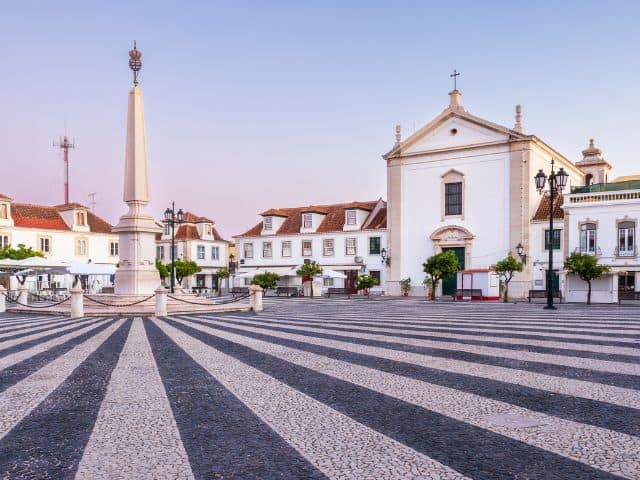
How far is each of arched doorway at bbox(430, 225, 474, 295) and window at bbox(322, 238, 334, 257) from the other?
10556 millimetres

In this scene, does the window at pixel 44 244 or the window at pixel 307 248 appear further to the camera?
the window at pixel 307 248

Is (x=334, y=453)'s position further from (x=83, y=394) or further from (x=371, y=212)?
(x=371, y=212)

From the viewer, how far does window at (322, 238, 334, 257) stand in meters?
49.4

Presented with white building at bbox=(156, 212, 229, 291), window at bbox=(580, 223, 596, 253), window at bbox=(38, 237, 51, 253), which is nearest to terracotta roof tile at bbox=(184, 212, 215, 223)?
white building at bbox=(156, 212, 229, 291)

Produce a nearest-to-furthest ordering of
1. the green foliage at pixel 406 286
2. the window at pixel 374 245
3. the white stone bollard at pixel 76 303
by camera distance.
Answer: the white stone bollard at pixel 76 303, the green foliage at pixel 406 286, the window at pixel 374 245

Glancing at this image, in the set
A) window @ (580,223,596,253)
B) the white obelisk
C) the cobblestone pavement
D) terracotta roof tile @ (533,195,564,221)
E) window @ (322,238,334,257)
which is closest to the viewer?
the cobblestone pavement

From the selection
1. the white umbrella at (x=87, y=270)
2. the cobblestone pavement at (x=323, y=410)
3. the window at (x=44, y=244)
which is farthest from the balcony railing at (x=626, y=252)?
the window at (x=44, y=244)

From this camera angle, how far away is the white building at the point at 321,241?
4709cm

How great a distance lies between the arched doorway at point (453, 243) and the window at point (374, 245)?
19.4ft

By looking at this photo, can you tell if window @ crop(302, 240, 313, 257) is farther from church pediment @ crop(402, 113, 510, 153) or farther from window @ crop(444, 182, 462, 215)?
window @ crop(444, 182, 462, 215)

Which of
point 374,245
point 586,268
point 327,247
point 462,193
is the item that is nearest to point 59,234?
point 327,247

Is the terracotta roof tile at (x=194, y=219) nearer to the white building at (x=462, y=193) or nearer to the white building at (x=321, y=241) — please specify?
the white building at (x=321, y=241)

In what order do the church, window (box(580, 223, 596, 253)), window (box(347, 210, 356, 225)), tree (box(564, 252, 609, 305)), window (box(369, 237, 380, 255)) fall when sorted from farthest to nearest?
window (box(347, 210, 356, 225)) → window (box(369, 237, 380, 255)) → the church → window (box(580, 223, 596, 253)) → tree (box(564, 252, 609, 305))

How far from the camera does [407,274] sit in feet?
140
